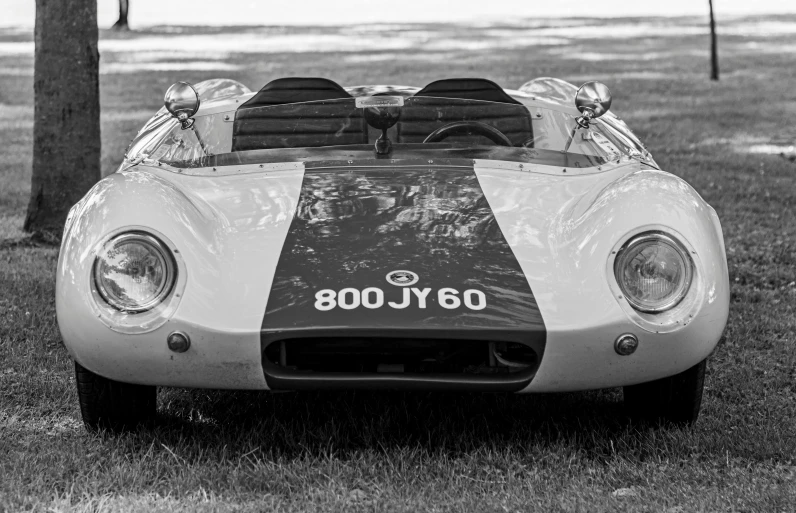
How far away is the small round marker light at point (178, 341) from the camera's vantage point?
2834 mm

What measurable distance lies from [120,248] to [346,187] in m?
0.85

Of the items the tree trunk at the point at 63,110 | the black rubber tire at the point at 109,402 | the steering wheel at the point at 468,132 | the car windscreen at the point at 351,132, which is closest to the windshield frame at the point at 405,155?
the car windscreen at the point at 351,132

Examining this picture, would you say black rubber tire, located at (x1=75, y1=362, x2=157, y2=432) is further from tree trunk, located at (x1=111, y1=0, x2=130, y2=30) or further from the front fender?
tree trunk, located at (x1=111, y1=0, x2=130, y2=30)

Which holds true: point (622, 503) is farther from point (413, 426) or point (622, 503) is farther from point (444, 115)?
point (444, 115)

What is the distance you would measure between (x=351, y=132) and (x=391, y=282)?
1.27 metres

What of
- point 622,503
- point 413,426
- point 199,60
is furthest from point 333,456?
point 199,60

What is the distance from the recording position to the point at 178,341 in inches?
112

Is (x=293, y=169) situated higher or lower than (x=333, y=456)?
higher

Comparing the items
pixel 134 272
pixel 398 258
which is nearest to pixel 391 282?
pixel 398 258

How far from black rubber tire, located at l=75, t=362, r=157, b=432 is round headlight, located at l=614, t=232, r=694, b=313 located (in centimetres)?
151

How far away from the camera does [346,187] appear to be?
3.52 m

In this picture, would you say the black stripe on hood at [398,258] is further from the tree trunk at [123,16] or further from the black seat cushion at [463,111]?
the tree trunk at [123,16]

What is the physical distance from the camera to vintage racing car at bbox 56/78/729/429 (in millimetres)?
2842

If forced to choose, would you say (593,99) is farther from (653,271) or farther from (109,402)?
(109,402)
